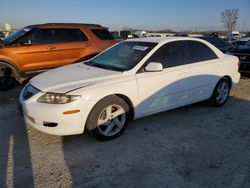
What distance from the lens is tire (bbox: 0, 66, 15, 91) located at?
6.94 metres

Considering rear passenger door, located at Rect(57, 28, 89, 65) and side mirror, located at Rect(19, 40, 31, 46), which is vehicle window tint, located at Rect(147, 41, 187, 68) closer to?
rear passenger door, located at Rect(57, 28, 89, 65)

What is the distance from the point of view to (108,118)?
4047 mm

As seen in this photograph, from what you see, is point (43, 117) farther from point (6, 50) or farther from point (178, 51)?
point (6, 50)

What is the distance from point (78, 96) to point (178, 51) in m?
2.24

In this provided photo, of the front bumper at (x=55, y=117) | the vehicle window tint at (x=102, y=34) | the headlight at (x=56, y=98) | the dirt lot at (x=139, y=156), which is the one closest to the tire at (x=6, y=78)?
the dirt lot at (x=139, y=156)

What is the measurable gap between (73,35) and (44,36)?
0.86 m

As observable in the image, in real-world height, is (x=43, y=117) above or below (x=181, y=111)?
above

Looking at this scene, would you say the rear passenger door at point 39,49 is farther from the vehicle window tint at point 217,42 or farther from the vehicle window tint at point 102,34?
the vehicle window tint at point 217,42

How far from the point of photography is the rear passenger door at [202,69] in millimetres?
5059

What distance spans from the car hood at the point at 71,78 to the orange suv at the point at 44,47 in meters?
2.72

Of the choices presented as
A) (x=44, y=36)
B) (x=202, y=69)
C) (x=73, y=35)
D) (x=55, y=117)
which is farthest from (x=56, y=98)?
(x=73, y=35)

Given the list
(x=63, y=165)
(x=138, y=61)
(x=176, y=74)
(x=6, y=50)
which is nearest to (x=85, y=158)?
(x=63, y=165)

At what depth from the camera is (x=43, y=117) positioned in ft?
12.0

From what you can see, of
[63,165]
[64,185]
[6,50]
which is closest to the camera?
[64,185]
